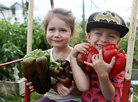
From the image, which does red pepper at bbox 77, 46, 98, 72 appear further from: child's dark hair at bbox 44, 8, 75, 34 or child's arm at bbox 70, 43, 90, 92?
child's dark hair at bbox 44, 8, 75, 34

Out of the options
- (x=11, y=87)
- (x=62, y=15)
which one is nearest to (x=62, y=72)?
(x=62, y=15)

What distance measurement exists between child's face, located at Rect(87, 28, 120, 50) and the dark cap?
3 cm

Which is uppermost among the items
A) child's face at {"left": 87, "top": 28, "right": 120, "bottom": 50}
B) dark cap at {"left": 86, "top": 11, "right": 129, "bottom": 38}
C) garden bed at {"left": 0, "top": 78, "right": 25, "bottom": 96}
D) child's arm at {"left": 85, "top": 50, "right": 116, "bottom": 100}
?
dark cap at {"left": 86, "top": 11, "right": 129, "bottom": 38}

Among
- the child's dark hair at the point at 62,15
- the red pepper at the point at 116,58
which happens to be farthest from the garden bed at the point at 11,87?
the red pepper at the point at 116,58

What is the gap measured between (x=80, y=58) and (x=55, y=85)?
36cm

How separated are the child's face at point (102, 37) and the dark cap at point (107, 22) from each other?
0.03 meters

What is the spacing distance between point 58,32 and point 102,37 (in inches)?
18.1

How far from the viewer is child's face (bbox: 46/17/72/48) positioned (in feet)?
5.19


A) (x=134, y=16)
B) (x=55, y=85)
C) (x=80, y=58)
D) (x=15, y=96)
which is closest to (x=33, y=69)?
(x=55, y=85)

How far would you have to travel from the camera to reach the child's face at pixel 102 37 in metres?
1.22

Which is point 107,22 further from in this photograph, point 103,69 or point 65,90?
point 65,90

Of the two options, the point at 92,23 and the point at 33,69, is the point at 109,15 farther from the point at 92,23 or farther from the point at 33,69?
the point at 33,69

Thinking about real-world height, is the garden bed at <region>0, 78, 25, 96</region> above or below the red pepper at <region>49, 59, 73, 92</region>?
below

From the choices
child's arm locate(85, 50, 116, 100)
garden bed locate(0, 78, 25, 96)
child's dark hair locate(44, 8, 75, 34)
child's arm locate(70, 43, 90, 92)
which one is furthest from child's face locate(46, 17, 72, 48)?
garden bed locate(0, 78, 25, 96)
